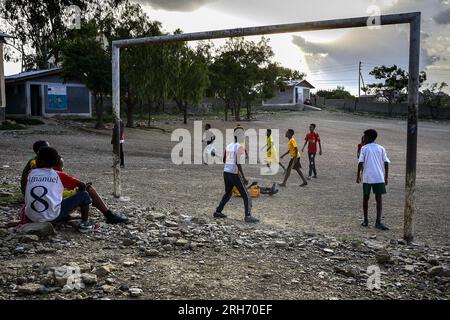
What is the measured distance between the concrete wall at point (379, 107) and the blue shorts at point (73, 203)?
51.2m

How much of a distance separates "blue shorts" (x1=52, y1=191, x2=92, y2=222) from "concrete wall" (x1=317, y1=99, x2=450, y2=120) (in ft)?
168

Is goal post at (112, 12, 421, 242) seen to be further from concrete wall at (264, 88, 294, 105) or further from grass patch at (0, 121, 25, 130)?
concrete wall at (264, 88, 294, 105)

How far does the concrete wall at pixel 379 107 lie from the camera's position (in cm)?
5050

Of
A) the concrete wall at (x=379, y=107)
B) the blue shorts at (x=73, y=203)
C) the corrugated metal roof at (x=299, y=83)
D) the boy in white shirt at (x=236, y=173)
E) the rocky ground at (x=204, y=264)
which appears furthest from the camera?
the corrugated metal roof at (x=299, y=83)

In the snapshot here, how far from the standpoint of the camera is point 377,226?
7.89 m

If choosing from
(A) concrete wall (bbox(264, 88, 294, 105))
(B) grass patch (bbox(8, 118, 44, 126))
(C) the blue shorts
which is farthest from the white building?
(C) the blue shorts

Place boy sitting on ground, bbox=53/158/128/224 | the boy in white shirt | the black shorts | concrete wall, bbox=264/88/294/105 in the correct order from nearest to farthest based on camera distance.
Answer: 1. boy sitting on ground, bbox=53/158/128/224
2. the boy in white shirt
3. the black shorts
4. concrete wall, bbox=264/88/294/105

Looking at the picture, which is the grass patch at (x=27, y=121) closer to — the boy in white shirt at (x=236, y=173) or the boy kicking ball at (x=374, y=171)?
the boy in white shirt at (x=236, y=173)

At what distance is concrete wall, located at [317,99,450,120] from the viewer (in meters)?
50.5

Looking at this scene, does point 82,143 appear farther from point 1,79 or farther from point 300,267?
point 300,267

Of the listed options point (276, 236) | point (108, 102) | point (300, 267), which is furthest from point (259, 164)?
point (108, 102)

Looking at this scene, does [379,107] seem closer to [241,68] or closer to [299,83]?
[299,83]

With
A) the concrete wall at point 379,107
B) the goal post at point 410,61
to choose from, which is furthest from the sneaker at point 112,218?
the concrete wall at point 379,107

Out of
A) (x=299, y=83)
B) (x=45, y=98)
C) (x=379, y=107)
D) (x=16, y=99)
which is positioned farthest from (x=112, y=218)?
(x=299, y=83)
